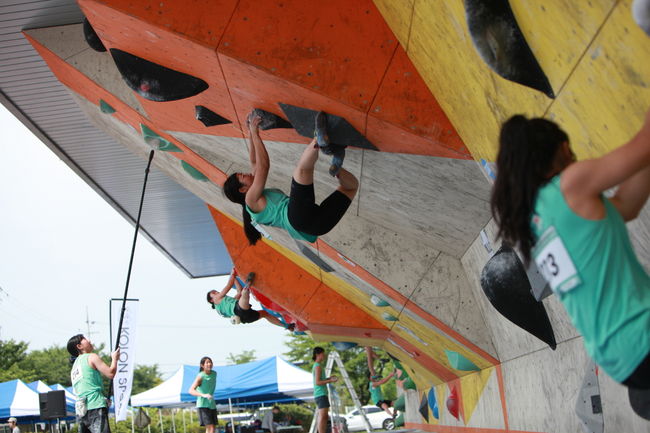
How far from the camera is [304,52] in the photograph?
4188mm

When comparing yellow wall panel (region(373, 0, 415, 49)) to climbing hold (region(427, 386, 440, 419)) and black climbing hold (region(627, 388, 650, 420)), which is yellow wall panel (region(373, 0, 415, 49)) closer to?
black climbing hold (region(627, 388, 650, 420))

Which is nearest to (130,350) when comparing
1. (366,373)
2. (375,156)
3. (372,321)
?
(372,321)

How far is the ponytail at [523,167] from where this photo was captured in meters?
1.86

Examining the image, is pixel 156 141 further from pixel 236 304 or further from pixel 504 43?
pixel 504 43

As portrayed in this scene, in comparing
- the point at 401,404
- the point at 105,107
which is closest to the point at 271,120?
the point at 105,107

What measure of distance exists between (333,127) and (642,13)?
262 cm

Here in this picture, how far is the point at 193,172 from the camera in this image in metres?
8.47

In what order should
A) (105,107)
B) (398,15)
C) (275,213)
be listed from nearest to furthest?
(398,15)
(275,213)
(105,107)

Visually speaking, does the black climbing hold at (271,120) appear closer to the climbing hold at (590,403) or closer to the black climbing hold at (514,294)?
the black climbing hold at (514,294)

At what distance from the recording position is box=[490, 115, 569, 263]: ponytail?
1855mm

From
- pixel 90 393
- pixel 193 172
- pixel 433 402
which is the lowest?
pixel 433 402

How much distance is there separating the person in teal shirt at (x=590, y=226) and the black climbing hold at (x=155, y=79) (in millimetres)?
3600

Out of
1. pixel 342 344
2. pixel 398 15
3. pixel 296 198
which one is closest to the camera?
pixel 398 15

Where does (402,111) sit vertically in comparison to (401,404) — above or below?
above
